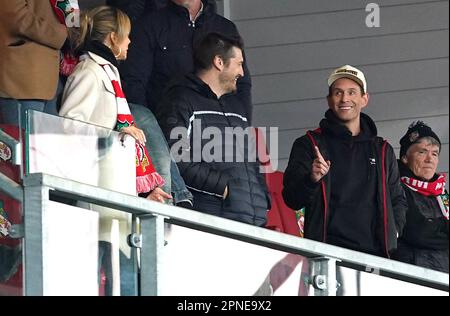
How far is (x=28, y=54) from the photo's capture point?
8500 millimetres

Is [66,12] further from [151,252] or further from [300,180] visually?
[151,252]

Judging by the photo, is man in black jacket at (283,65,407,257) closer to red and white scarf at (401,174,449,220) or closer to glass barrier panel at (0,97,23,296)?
red and white scarf at (401,174,449,220)

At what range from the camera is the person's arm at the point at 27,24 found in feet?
27.8

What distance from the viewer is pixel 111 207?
7031 millimetres

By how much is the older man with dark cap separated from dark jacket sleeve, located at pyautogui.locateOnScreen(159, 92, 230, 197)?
120 cm

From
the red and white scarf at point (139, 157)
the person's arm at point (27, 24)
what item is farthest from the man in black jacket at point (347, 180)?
the person's arm at point (27, 24)

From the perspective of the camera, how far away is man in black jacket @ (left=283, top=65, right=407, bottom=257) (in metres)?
9.07

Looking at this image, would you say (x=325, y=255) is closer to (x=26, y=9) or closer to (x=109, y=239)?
(x=109, y=239)

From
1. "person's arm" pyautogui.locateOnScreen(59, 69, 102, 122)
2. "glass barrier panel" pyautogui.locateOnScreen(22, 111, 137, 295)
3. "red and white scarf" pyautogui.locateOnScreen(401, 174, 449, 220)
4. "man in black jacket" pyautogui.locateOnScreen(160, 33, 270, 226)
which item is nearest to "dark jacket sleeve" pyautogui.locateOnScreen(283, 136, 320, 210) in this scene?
"man in black jacket" pyautogui.locateOnScreen(160, 33, 270, 226)

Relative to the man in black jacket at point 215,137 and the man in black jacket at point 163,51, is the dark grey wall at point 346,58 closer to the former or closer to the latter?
the man in black jacket at point 163,51

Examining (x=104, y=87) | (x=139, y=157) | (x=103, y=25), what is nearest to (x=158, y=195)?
(x=139, y=157)
